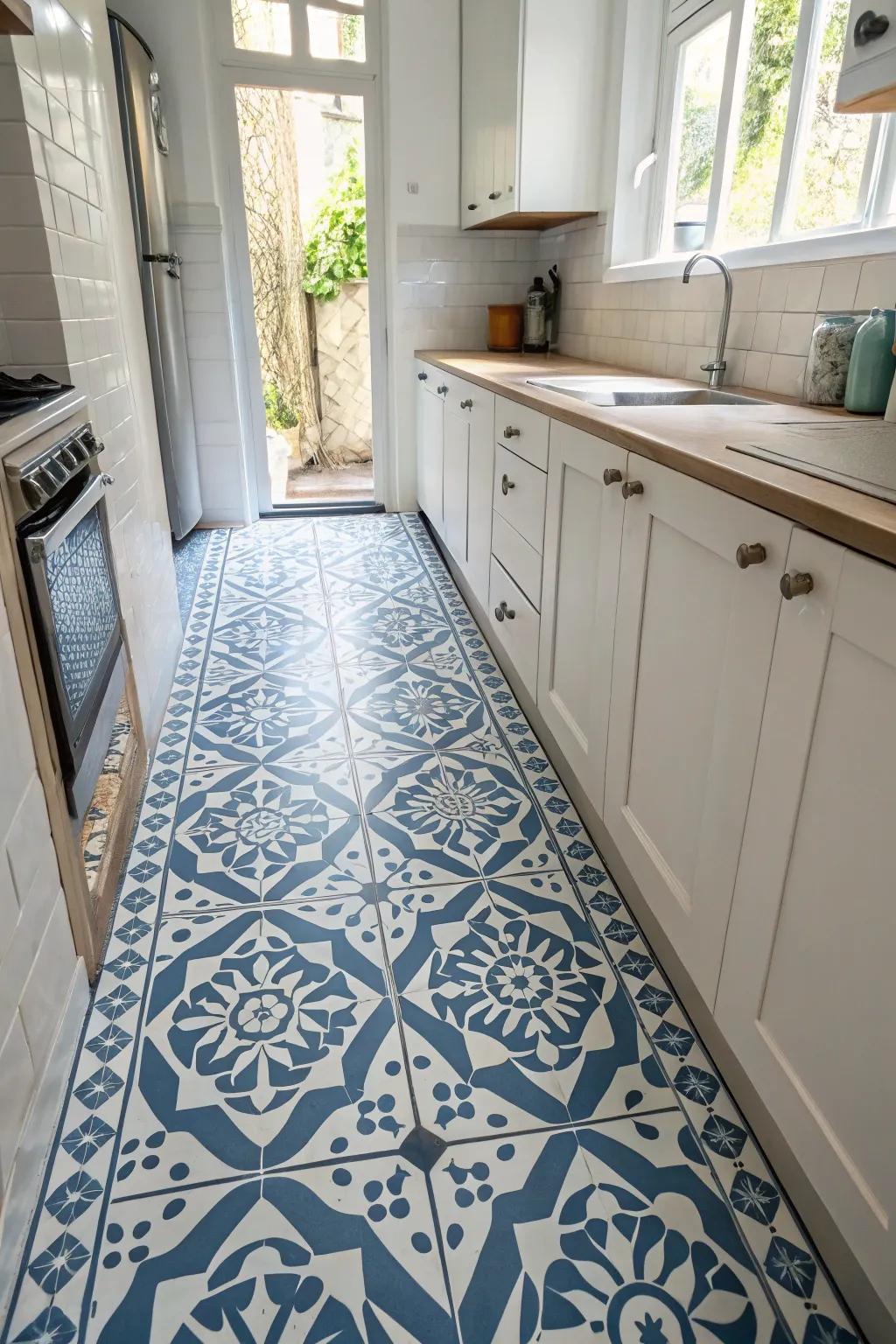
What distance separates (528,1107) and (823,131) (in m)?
2.25

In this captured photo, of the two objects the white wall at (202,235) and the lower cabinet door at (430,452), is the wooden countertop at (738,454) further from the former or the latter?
the white wall at (202,235)

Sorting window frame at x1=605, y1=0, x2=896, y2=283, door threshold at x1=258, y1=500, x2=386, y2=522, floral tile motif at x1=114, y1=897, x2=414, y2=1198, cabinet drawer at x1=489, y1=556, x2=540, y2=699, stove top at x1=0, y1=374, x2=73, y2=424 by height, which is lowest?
floral tile motif at x1=114, y1=897, x2=414, y2=1198

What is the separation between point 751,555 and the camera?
99 centimetres

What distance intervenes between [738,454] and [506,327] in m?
3.13

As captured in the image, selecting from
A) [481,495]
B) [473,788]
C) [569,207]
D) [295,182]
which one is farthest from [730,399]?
[295,182]

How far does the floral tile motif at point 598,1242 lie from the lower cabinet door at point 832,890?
12cm

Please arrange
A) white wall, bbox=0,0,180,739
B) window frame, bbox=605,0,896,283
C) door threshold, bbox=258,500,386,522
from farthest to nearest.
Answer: door threshold, bbox=258,500,386,522 < window frame, bbox=605,0,896,283 < white wall, bbox=0,0,180,739

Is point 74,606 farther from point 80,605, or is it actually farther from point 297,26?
point 297,26

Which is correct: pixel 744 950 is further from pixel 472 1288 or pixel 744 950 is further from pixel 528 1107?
pixel 472 1288

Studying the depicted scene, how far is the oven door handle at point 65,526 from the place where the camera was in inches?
47.2

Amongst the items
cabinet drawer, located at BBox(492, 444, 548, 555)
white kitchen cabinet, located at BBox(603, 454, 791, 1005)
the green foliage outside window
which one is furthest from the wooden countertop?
the green foliage outside window

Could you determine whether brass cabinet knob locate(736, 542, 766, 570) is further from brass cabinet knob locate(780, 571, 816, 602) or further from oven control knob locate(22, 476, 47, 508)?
oven control knob locate(22, 476, 47, 508)

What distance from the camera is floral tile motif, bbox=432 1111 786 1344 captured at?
98 centimetres

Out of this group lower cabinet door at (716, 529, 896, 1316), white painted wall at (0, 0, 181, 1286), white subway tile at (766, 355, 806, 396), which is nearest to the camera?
lower cabinet door at (716, 529, 896, 1316)
